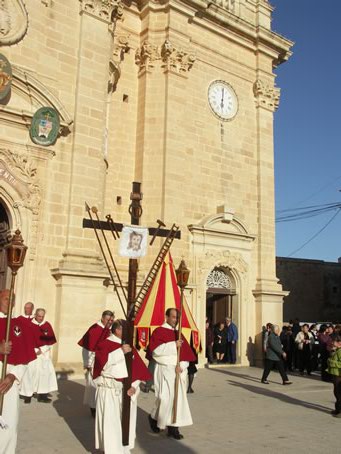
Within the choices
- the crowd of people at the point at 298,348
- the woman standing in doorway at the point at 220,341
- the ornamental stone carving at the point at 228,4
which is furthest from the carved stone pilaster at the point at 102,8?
the woman standing in doorway at the point at 220,341

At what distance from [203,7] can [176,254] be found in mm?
8798

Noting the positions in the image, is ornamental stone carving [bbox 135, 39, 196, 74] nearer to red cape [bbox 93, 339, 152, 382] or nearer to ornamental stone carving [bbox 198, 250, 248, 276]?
ornamental stone carving [bbox 198, 250, 248, 276]

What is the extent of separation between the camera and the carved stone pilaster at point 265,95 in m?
19.8

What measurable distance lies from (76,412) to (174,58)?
473 inches

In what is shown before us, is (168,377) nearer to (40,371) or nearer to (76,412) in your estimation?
(76,412)

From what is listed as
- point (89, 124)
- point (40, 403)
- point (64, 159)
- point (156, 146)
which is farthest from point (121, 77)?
point (40, 403)

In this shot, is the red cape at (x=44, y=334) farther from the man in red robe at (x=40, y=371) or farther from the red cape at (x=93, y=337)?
the red cape at (x=93, y=337)

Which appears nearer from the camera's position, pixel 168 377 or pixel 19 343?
pixel 19 343

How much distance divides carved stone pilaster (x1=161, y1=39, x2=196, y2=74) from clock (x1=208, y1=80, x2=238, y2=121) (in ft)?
5.36

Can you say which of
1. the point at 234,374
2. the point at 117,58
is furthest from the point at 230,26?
the point at 234,374

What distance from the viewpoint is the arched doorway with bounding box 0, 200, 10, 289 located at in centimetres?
1261

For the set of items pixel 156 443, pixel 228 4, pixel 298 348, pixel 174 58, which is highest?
pixel 228 4

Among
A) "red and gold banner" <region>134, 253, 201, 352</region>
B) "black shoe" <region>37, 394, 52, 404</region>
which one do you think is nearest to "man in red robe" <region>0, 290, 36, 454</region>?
"red and gold banner" <region>134, 253, 201, 352</region>

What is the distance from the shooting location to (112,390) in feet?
21.2
